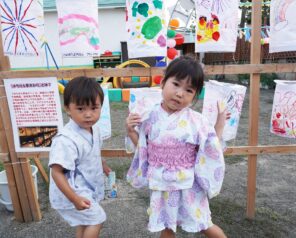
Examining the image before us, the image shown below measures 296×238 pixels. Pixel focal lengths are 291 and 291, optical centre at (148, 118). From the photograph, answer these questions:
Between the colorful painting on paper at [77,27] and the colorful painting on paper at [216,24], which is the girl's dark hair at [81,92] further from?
the colorful painting on paper at [216,24]

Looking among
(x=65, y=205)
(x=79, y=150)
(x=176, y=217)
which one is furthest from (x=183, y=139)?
(x=65, y=205)

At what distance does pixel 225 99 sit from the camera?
2.30 meters

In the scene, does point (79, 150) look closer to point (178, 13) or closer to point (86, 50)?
point (86, 50)

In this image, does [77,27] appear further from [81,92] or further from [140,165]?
[140,165]

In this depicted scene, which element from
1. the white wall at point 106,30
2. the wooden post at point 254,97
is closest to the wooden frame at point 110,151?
the wooden post at point 254,97

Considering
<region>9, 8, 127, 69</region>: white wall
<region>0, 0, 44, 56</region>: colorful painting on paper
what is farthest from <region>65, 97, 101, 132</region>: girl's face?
<region>9, 8, 127, 69</region>: white wall

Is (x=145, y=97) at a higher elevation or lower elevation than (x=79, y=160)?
higher

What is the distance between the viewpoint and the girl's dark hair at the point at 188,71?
166 cm

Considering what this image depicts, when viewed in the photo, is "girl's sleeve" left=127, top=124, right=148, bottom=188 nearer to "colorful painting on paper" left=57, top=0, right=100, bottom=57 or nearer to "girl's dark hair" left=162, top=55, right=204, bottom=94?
"girl's dark hair" left=162, top=55, right=204, bottom=94

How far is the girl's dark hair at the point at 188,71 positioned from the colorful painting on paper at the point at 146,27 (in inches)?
21.0

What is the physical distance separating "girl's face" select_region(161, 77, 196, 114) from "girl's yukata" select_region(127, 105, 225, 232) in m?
0.10

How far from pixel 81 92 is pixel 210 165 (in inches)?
35.9

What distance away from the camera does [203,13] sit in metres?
2.20

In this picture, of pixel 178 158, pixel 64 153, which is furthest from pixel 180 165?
pixel 64 153
